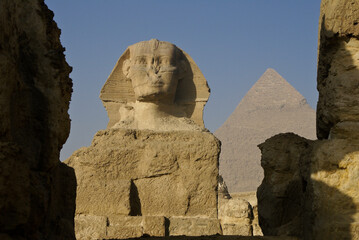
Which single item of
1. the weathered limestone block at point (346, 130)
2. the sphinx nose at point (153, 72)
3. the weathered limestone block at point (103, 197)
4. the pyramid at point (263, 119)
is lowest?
the pyramid at point (263, 119)

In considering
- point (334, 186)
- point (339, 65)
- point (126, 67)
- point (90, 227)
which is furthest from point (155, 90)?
point (334, 186)

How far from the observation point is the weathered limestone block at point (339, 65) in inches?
275

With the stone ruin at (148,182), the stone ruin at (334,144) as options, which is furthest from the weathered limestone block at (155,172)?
the stone ruin at (334,144)

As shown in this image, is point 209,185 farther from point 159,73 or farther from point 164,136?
point 159,73

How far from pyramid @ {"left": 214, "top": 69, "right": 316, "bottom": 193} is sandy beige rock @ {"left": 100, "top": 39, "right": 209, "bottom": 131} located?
6570 centimetres

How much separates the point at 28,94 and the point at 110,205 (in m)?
5.87

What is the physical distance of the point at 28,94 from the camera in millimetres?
6188

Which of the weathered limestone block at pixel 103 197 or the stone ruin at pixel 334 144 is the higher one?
the stone ruin at pixel 334 144

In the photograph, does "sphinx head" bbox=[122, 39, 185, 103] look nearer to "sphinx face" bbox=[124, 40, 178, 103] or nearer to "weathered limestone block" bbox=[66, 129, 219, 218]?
"sphinx face" bbox=[124, 40, 178, 103]

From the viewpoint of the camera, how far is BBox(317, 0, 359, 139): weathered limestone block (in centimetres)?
699

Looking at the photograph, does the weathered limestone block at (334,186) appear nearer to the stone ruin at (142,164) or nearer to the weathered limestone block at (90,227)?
the stone ruin at (142,164)

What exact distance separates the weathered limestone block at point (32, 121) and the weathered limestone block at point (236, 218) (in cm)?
714

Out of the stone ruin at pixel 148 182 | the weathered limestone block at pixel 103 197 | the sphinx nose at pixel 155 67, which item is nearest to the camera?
the stone ruin at pixel 148 182

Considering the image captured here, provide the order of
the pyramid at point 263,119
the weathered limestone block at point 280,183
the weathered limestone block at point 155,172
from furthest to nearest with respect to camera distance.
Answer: the pyramid at point 263,119 < the weathered limestone block at point 155,172 < the weathered limestone block at point 280,183
